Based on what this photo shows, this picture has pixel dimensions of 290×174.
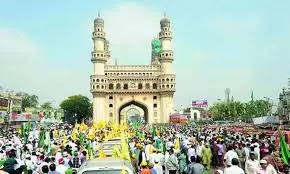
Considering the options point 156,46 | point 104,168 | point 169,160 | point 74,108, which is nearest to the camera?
point 104,168

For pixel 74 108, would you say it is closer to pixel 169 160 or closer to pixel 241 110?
pixel 241 110

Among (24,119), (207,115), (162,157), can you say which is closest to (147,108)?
(24,119)

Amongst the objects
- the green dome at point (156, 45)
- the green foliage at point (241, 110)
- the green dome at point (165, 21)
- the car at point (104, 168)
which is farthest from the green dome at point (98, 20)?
the car at point (104, 168)

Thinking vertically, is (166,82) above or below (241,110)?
above

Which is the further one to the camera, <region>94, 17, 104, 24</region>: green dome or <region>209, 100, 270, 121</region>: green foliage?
<region>209, 100, 270, 121</region>: green foliage

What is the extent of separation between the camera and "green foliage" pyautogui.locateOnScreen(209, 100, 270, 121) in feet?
302

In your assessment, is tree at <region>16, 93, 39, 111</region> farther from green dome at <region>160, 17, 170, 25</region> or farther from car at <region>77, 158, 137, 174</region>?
car at <region>77, 158, 137, 174</region>

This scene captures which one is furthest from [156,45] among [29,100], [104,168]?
[104,168]

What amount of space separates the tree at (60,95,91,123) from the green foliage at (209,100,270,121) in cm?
3184

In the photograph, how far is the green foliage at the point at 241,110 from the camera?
3627 inches

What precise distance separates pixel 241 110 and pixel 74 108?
1481 inches

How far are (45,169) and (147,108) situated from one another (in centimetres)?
6926

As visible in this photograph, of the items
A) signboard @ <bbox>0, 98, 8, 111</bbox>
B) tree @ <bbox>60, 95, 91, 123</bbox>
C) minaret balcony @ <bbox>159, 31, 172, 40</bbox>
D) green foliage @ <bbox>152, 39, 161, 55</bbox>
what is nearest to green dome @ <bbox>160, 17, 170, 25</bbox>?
minaret balcony @ <bbox>159, 31, 172, 40</bbox>

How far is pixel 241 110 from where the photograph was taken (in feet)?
319
